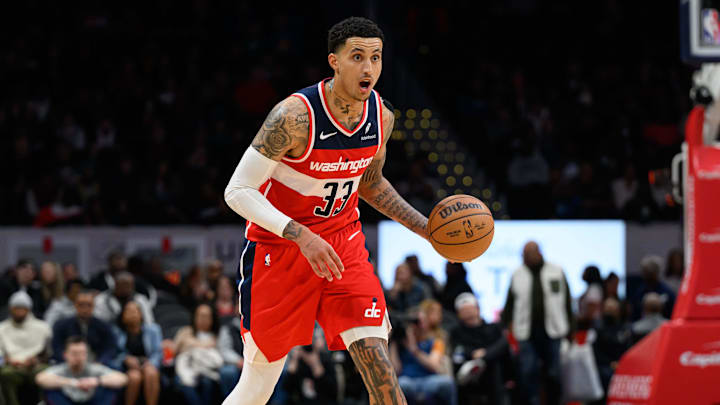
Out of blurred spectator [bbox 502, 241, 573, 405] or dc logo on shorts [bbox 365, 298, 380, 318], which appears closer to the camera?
dc logo on shorts [bbox 365, 298, 380, 318]

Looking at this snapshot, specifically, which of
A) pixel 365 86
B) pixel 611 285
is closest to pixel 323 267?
pixel 365 86

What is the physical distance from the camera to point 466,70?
50.9ft

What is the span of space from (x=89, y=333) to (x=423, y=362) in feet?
10.1

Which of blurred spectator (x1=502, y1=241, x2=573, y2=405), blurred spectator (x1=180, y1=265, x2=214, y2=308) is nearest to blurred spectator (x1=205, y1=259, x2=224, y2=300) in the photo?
blurred spectator (x1=180, y1=265, x2=214, y2=308)

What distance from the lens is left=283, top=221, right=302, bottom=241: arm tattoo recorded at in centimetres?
424

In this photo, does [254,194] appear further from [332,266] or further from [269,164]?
[332,266]

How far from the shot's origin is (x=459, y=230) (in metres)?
4.66

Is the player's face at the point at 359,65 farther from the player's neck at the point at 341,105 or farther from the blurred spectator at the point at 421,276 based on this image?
the blurred spectator at the point at 421,276

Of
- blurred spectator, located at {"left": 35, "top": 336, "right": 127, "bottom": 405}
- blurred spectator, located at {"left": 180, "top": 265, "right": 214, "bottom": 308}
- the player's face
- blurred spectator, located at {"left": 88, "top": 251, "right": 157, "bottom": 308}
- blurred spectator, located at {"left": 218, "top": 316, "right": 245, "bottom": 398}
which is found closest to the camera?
the player's face

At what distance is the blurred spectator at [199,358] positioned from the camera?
31.8ft

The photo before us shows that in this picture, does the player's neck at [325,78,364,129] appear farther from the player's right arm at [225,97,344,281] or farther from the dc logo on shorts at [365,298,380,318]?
the dc logo on shorts at [365,298,380,318]

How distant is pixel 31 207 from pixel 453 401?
20.2 feet

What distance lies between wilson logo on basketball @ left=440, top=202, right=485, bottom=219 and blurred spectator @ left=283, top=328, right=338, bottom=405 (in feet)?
16.9

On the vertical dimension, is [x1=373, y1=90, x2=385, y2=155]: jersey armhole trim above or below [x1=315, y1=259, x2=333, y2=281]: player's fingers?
above
